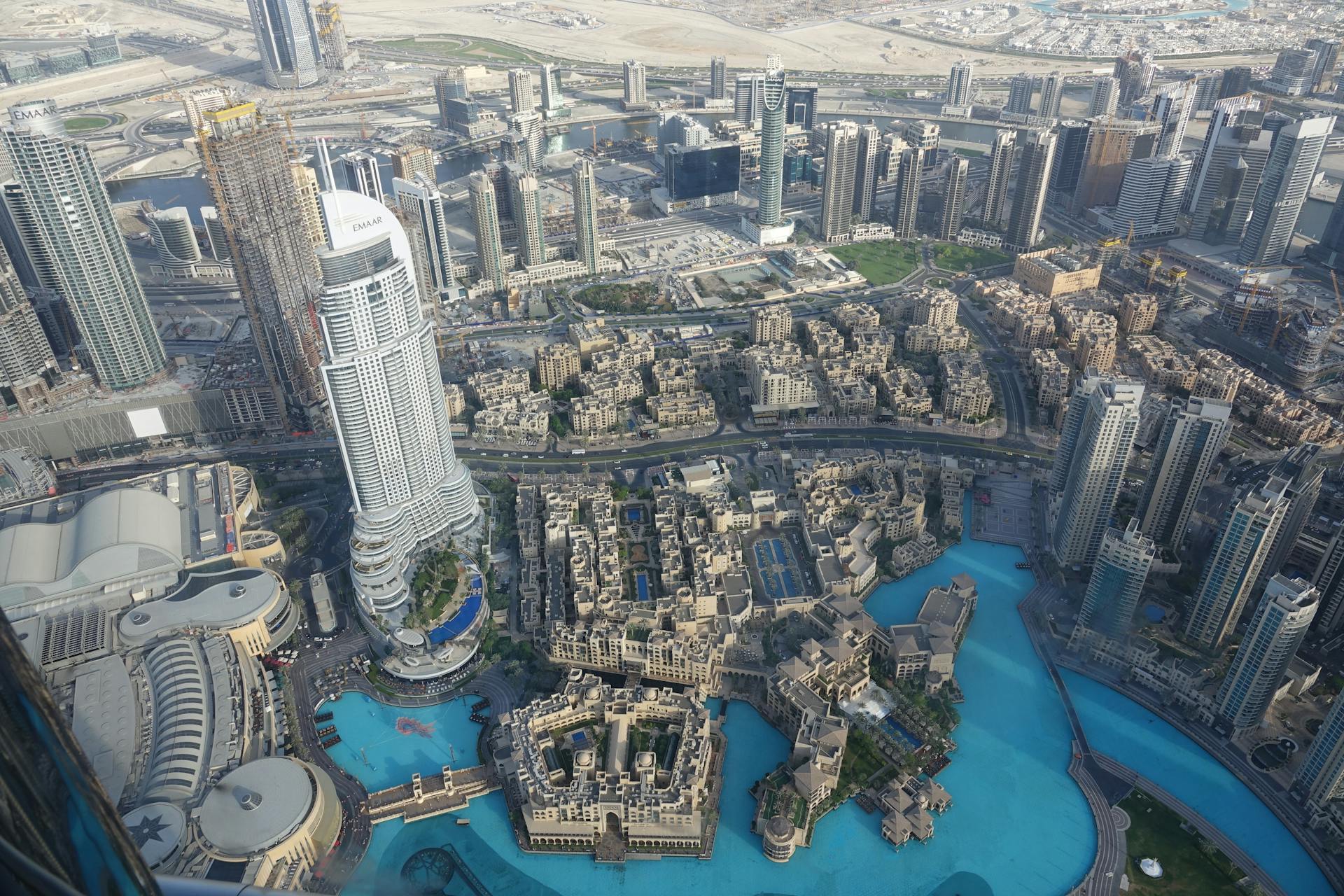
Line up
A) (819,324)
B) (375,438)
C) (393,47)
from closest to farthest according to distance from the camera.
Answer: (375,438) < (819,324) < (393,47)

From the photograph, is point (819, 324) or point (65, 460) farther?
point (819, 324)

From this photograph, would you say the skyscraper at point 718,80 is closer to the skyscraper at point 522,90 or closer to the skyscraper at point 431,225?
the skyscraper at point 522,90

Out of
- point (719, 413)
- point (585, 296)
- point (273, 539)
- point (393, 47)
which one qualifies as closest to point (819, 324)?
point (719, 413)

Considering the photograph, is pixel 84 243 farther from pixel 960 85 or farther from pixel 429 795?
pixel 960 85

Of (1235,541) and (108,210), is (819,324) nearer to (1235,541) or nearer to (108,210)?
(1235,541)

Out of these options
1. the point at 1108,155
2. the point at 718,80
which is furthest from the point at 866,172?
the point at 718,80
